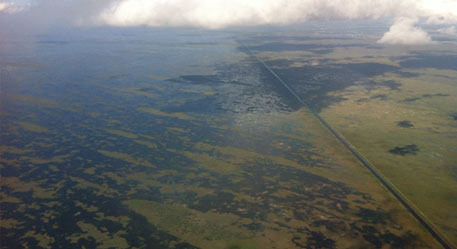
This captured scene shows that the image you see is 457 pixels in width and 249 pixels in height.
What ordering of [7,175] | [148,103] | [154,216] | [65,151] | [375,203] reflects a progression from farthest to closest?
1. [148,103]
2. [65,151]
3. [7,175]
4. [375,203]
5. [154,216]

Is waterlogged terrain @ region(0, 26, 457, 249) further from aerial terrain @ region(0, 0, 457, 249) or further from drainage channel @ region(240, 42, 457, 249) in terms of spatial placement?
drainage channel @ region(240, 42, 457, 249)

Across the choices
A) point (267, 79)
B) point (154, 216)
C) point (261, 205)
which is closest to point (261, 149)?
point (261, 205)

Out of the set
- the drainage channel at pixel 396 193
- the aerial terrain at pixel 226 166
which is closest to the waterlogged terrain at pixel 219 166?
the aerial terrain at pixel 226 166

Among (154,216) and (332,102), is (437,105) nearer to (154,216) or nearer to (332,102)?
(332,102)

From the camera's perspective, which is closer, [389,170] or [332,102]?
[389,170]

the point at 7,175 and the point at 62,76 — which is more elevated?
the point at 62,76

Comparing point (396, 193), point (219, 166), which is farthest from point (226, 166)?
point (396, 193)

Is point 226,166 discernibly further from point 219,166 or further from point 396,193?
point 396,193

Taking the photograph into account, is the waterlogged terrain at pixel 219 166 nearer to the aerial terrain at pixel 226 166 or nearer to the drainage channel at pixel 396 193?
the aerial terrain at pixel 226 166
